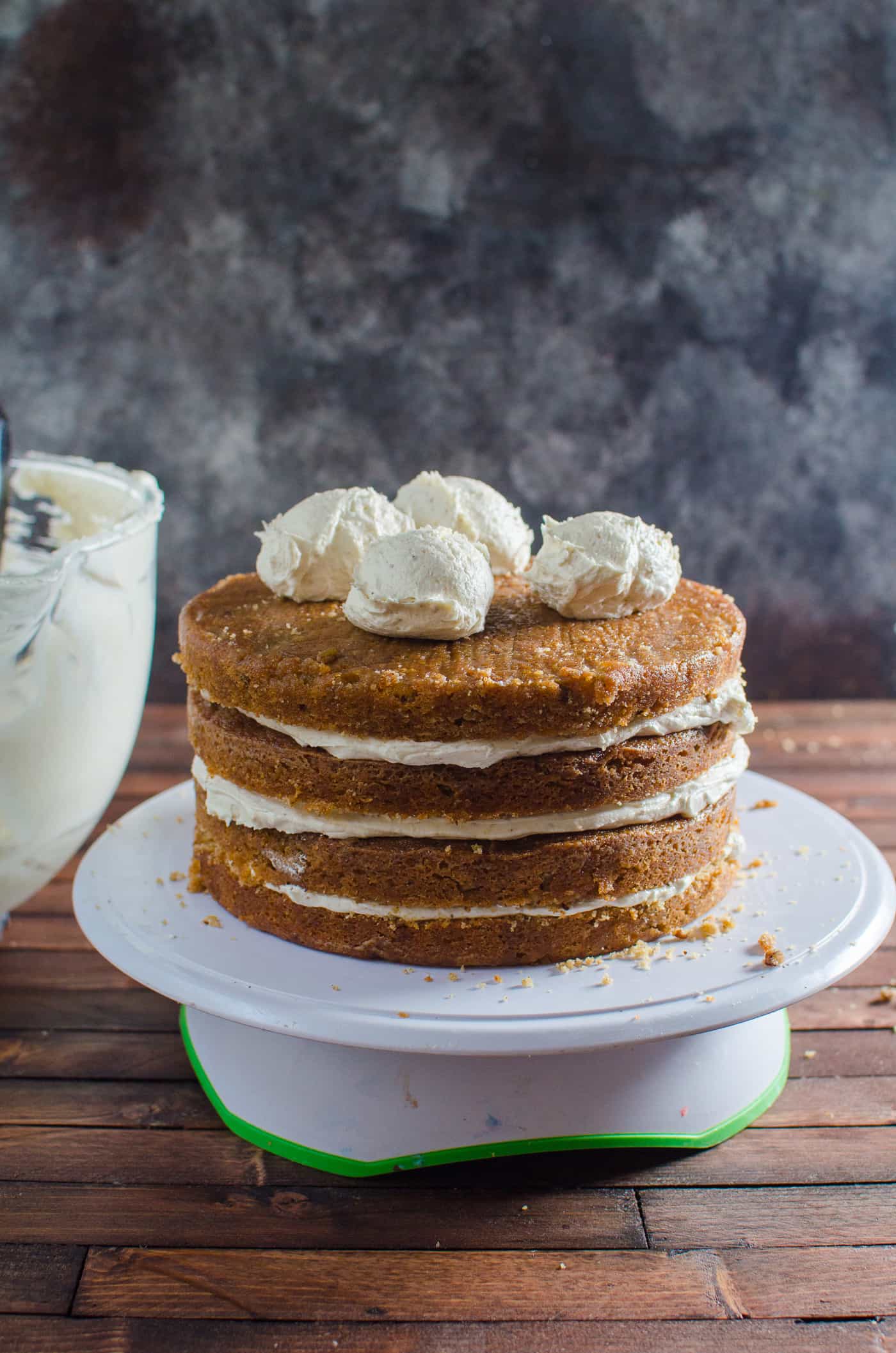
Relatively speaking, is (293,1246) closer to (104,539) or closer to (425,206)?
(104,539)

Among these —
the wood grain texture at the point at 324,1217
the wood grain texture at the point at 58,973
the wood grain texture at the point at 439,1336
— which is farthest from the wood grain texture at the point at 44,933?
the wood grain texture at the point at 439,1336

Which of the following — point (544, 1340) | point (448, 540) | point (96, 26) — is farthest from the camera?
point (96, 26)

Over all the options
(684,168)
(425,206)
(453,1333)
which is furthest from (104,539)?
(684,168)

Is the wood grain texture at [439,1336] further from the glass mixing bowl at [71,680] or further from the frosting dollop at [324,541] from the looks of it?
the frosting dollop at [324,541]

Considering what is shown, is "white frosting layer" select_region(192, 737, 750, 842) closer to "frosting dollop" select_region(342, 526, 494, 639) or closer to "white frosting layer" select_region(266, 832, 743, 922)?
"white frosting layer" select_region(266, 832, 743, 922)

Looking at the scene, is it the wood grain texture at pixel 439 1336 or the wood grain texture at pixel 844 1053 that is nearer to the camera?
the wood grain texture at pixel 439 1336
